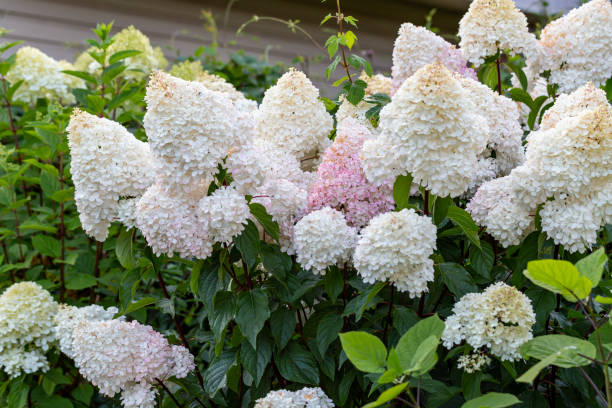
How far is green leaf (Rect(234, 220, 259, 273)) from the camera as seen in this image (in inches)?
51.7

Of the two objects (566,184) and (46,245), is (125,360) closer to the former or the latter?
(46,245)

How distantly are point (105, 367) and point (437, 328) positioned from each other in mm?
840

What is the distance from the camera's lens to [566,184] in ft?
4.00

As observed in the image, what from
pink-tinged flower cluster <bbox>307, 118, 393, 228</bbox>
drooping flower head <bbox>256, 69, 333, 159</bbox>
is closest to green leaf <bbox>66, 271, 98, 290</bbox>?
drooping flower head <bbox>256, 69, 333, 159</bbox>

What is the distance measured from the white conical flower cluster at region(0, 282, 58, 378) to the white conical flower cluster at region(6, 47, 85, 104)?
3.99ft

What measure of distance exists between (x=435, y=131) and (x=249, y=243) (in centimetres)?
46

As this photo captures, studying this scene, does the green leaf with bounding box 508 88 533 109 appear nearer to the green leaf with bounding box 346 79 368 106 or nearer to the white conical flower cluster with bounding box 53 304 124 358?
the green leaf with bounding box 346 79 368 106

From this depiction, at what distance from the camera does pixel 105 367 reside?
146cm

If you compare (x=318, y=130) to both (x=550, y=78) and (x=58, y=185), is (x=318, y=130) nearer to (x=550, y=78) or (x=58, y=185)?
(x=550, y=78)

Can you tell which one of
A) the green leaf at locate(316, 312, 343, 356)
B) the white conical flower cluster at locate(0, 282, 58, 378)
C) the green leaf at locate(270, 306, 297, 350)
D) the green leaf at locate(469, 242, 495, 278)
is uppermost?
the green leaf at locate(469, 242, 495, 278)

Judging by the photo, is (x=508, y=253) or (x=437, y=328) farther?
(x=508, y=253)

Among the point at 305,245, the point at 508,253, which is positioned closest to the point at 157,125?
the point at 305,245

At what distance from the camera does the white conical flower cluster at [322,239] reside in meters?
1.31

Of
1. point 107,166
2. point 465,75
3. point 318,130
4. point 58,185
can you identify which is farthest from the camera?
point 58,185
